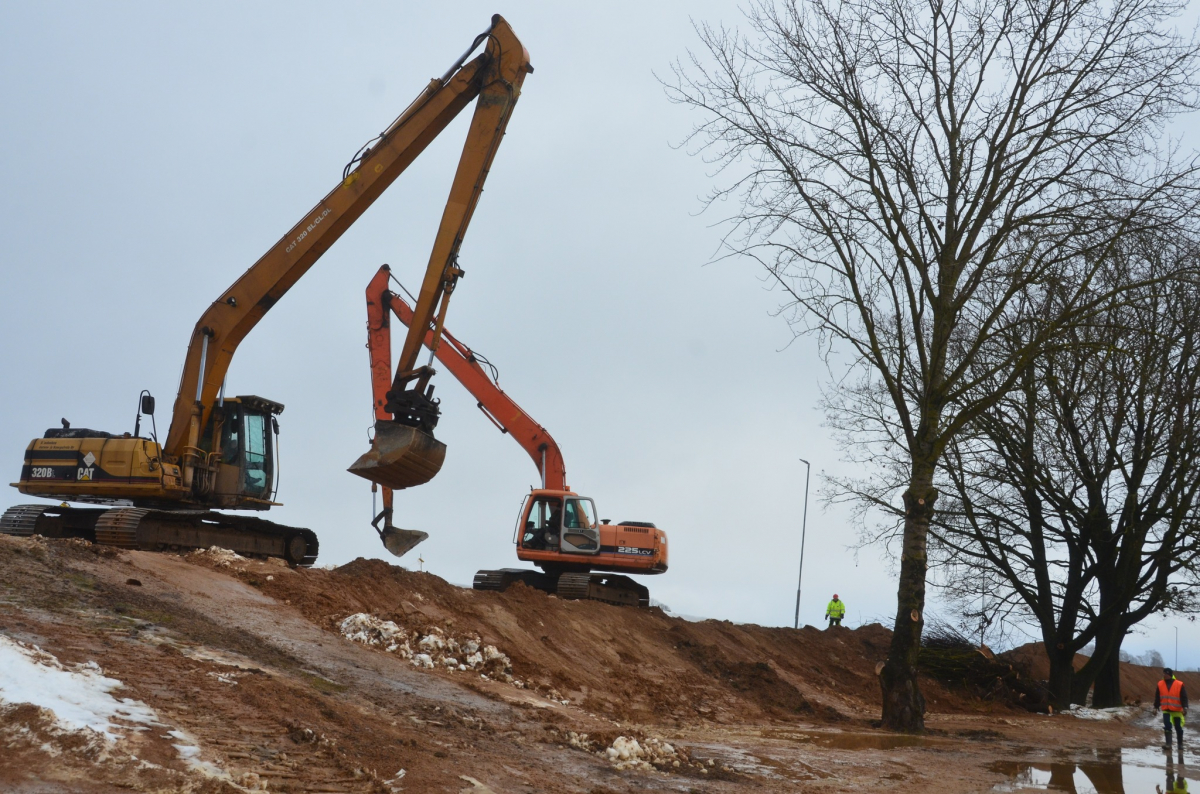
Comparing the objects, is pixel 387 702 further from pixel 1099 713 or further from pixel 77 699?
pixel 1099 713

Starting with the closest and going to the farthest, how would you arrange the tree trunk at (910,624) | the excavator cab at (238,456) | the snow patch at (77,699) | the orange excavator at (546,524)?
the snow patch at (77,699), the tree trunk at (910,624), the excavator cab at (238,456), the orange excavator at (546,524)

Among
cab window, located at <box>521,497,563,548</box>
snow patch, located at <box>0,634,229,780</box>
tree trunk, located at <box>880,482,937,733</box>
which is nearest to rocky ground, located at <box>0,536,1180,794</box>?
snow patch, located at <box>0,634,229,780</box>

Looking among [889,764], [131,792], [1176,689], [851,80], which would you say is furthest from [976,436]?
[131,792]

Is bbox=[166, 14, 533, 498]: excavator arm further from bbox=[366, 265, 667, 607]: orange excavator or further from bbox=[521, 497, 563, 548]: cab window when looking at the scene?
bbox=[521, 497, 563, 548]: cab window

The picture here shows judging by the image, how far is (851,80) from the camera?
16.4m

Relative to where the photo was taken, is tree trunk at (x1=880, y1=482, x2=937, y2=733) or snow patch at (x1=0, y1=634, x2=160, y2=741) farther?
tree trunk at (x1=880, y1=482, x2=937, y2=733)

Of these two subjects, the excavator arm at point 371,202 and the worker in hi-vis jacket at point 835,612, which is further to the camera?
the worker in hi-vis jacket at point 835,612

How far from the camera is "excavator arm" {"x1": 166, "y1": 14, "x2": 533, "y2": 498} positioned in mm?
14719

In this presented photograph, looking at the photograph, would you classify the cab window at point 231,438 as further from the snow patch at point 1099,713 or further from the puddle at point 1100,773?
the snow patch at point 1099,713

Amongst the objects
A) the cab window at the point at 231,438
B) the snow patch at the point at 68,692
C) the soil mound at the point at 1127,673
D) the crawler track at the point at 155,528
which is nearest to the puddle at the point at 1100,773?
the snow patch at the point at 68,692

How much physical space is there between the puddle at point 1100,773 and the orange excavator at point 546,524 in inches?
415

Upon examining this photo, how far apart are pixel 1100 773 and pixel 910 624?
4.00 m

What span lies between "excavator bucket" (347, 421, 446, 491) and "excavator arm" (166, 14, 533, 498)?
2.59 feet

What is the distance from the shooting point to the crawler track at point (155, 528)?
15.1 m
